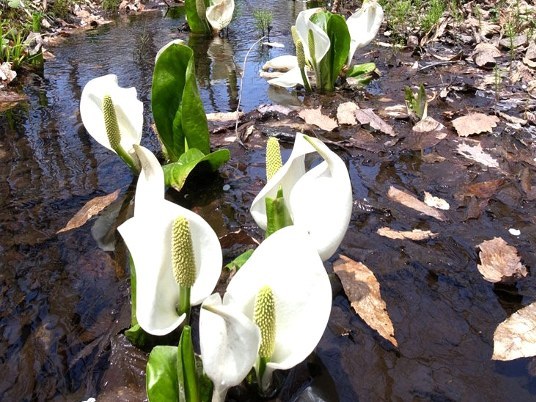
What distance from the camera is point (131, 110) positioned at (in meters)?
1.95

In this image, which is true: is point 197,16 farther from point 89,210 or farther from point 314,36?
point 89,210

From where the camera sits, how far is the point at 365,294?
1.52 meters

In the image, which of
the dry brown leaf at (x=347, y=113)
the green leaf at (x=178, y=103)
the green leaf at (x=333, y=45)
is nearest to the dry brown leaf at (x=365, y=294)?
the green leaf at (x=178, y=103)

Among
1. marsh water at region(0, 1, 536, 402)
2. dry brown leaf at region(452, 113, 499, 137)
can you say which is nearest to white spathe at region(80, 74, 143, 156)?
marsh water at region(0, 1, 536, 402)

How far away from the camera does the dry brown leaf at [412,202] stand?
6.39ft

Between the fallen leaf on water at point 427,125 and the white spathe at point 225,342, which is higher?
the white spathe at point 225,342

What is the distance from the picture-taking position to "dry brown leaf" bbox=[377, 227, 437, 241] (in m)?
1.81

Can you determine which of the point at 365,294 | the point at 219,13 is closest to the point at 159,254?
the point at 365,294

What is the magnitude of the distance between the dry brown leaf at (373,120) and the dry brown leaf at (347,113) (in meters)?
0.03

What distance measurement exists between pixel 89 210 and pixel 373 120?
1462 mm

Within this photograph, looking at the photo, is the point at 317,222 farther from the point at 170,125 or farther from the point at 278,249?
the point at 170,125

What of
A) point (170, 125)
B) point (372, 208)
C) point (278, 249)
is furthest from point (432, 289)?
point (170, 125)

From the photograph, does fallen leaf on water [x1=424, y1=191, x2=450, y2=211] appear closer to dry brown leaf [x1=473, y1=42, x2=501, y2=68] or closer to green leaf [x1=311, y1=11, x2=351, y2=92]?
green leaf [x1=311, y1=11, x2=351, y2=92]

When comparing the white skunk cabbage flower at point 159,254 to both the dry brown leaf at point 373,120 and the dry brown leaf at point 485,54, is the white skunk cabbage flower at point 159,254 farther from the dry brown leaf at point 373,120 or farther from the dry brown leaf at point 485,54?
the dry brown leaf at point 485,54
